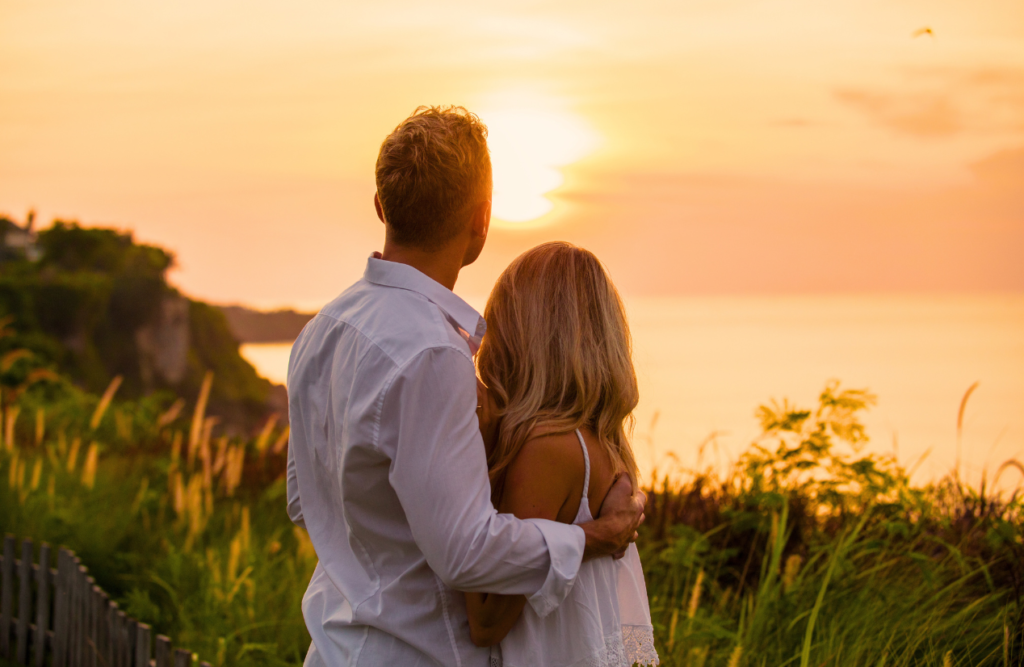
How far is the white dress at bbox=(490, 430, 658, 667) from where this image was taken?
2.13m

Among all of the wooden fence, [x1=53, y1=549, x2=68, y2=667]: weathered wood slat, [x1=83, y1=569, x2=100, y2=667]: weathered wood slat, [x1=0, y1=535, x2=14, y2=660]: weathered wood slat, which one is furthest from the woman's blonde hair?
[x1=0, y1=535, x2=14, y2=660]: weathered wood slat

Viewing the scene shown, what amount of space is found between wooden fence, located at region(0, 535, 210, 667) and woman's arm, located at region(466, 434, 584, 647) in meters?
2.52

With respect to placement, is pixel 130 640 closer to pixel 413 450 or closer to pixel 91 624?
pixel 91 624

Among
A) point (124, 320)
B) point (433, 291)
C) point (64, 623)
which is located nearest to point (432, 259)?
point (433, 291)

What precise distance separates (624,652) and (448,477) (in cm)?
91

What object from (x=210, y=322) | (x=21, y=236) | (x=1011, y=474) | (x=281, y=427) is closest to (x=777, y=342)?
(x=281, y=427)

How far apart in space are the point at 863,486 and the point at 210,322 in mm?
91689

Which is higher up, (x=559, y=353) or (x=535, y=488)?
(x=559, y=353)

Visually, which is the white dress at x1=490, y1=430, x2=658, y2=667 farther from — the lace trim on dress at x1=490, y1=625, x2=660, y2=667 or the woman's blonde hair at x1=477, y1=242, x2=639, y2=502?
the woman's blonde hair at x1=477, y1=242, x2=639, y2=502

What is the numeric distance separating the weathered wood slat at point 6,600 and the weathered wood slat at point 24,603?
0.10 meters

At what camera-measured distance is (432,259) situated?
2039 millimetres

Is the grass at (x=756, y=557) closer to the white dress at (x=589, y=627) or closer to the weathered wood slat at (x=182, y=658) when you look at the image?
the weathered wood slat at (x=182, y=658)

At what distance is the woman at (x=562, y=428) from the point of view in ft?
6.96

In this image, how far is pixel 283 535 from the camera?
6957 millimetres
